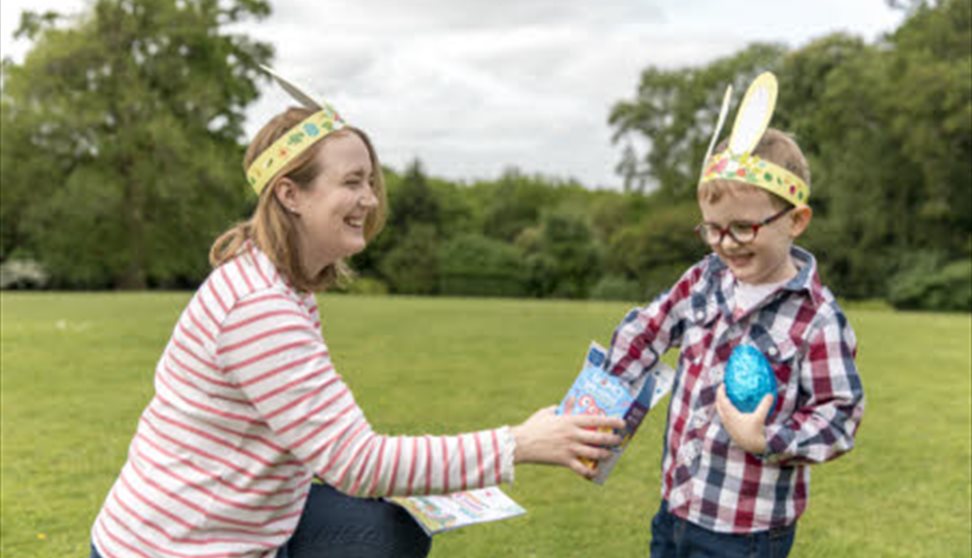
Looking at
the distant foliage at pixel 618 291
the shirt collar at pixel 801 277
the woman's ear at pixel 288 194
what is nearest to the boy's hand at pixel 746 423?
the shirt collar at pixel 801 277

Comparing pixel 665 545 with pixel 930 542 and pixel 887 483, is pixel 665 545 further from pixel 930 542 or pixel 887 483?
pixel 887 483

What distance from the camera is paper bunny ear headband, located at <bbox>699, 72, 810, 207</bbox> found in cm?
274

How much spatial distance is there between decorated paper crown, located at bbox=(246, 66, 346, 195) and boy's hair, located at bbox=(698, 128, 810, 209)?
3.58 feet

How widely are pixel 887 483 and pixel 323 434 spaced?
16.9 feet

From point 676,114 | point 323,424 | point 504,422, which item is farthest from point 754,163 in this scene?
point 676,114

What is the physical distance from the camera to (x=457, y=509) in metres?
2.90

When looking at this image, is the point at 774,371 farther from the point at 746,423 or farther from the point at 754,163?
the point at 754,163

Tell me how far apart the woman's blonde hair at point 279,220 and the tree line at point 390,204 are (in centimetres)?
3345

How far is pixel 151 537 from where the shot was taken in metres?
2.43

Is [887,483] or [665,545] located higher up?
[665,545]

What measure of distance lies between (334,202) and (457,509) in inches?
40.6

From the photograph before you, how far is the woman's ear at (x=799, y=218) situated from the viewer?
281 cm

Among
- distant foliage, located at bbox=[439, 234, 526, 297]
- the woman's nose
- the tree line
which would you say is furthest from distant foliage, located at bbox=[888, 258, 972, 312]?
the woman's nose

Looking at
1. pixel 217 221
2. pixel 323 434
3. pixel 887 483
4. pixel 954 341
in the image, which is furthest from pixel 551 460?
pixel 217 221
